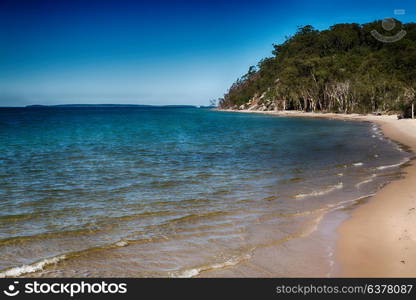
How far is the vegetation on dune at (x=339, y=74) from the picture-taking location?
82.5m

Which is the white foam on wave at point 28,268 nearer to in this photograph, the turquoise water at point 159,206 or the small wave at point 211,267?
the turquoise water at point 159,206

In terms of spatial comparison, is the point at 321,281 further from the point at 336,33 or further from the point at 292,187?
the point at 336,33

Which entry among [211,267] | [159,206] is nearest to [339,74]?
[159,206]

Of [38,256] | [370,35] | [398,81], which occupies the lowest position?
[38,256]

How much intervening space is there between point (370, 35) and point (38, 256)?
160 m

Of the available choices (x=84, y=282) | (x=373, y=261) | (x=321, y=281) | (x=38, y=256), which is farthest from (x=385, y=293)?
(x=38, y=256)

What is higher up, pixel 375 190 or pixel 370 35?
pixel 370 35

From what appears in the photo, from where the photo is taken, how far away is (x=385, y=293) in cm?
516
